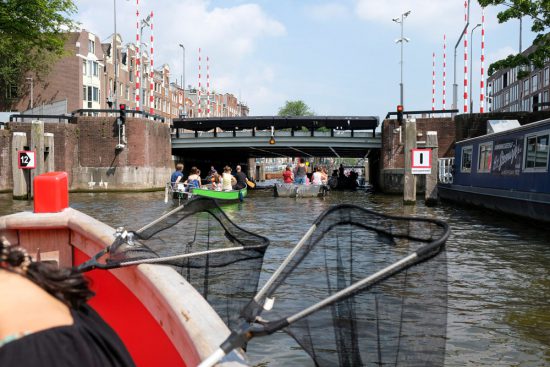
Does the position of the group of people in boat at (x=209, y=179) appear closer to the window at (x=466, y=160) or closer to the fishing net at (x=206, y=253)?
the window at (x=466, y=160)

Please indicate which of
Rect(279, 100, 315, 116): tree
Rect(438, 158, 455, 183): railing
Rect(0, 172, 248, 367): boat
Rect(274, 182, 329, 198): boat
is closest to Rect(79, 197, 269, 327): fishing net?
Rect(0, 172, 248, 367): boat

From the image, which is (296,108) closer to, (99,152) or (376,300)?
(99,152)

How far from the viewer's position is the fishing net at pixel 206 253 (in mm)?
3213

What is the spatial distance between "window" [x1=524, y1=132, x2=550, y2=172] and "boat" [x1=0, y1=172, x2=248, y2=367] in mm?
11478

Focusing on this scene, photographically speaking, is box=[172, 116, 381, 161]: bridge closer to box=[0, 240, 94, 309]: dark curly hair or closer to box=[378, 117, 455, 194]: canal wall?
box=[378, 117, 455, 194]: canal wall

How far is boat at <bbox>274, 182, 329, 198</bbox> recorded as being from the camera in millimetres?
26016

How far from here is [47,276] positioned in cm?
149

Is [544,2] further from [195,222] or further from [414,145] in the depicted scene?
[195,222]

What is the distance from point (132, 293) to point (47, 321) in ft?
6.58

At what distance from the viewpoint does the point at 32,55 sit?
45.2 metres

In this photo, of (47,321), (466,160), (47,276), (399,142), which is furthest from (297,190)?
(47,321)

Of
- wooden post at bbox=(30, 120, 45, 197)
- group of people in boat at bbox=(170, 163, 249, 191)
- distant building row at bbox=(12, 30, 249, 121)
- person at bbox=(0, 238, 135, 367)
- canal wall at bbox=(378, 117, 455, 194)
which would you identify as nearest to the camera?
person at bbox=(0, 238, 135, 367)

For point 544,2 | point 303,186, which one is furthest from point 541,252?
point 303,186

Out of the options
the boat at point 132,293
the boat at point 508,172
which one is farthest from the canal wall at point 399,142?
the boat at point 132,293
